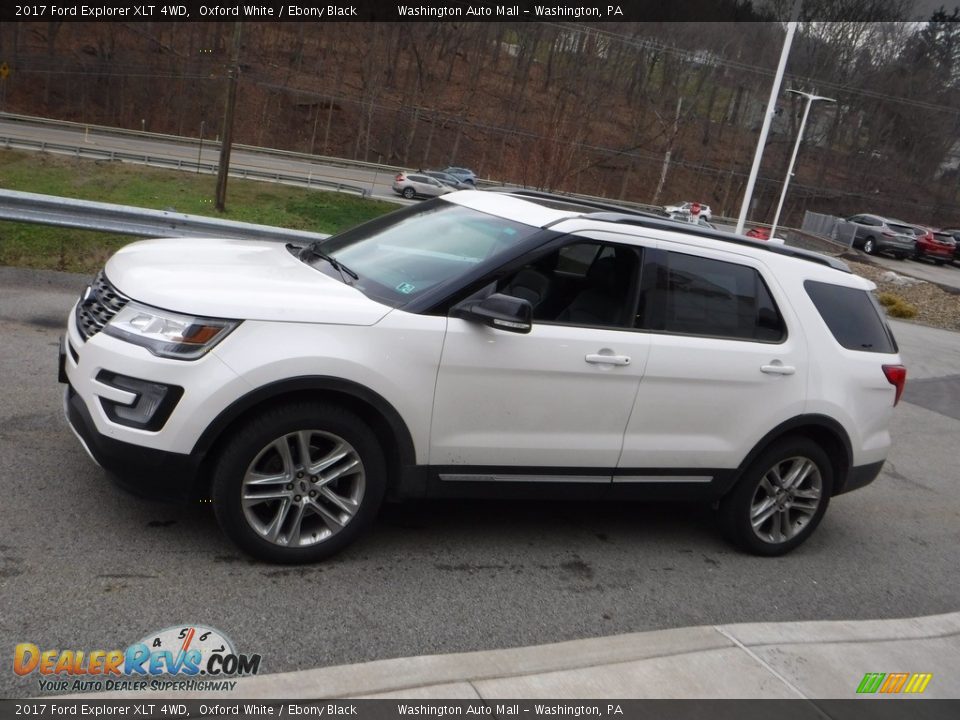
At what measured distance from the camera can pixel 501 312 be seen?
416cm

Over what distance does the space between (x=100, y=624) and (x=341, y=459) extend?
3.94 feet

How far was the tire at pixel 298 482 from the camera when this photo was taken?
3.96 m

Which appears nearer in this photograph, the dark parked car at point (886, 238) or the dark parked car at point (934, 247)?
the dark parked car at point (886, 238)

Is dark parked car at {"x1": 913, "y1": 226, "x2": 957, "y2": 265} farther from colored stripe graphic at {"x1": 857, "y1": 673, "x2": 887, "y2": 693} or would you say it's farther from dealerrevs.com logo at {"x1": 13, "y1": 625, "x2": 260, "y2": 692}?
dealerrevs.com logo at {"x1": 13, "y1": 625, "x2": 260, "y2": 692}

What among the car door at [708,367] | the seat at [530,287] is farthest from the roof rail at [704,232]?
the seat at [530,287]

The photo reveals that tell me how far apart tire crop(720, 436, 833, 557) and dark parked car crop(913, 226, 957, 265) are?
40.6 meters

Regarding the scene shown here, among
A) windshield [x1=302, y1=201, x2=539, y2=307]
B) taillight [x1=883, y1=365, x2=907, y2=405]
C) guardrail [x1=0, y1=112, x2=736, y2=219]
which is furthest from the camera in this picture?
guardrail [x1=0, y1=112, x2=736, y2=219]

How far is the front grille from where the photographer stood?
4125 mm

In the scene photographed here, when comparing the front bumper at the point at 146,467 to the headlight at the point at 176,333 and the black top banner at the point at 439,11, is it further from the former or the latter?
the black top banner at the point at 439,11

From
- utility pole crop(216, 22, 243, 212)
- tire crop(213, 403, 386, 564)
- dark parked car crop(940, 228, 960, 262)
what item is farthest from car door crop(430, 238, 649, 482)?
dark parked car crop(940, 228, 960, 262)

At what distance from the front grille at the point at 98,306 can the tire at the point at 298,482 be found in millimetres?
837

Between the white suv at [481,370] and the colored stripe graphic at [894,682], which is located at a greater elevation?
the white suv at [481,370]

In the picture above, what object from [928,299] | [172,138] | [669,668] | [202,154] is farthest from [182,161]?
[669,668]

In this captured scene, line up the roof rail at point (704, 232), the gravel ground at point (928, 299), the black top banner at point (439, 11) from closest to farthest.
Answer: the roof rail at point (704, 232) < the gravel ground at point (928, 299) < the black top banner at point (439, 11)
